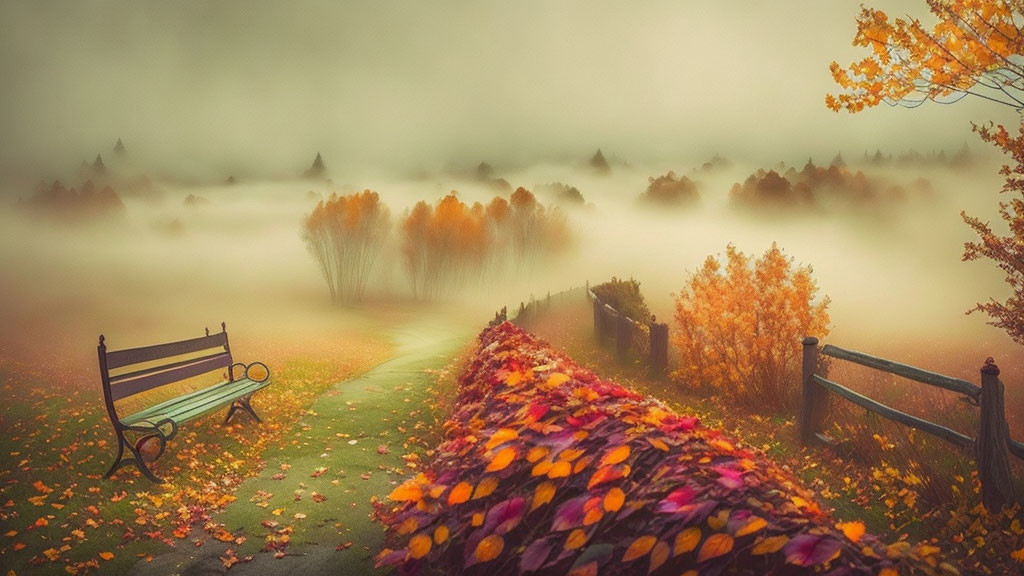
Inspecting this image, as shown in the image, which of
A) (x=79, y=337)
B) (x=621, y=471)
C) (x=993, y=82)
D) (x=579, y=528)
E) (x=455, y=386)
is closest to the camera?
(x=579, y=528)

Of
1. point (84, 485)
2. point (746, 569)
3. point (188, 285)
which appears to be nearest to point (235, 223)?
point (188, 285)

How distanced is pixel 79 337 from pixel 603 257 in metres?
50.6

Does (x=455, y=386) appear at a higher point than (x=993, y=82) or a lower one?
lower

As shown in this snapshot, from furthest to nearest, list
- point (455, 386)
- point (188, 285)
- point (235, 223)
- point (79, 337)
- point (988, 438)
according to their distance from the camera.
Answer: point (235, 223)
point (188, 285)
point (79, 337)
point (455, 386)
point (988, 438)

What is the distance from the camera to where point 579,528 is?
1967mm

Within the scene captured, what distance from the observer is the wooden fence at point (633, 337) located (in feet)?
31.3

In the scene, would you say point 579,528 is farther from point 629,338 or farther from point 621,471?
point 629,338

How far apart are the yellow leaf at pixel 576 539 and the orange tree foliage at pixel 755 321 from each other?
629 centimetres

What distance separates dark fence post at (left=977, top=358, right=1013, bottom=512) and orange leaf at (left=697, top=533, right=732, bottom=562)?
3.40 metres

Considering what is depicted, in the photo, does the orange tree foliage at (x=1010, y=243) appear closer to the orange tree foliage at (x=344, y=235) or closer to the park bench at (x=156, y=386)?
the park bench at (x=156, y=386)

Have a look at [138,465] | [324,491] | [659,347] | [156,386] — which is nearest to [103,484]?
[138,465]

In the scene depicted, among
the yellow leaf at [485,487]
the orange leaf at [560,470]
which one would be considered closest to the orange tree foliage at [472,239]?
the yellow leaf at [485,487]

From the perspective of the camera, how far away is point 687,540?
1707mm

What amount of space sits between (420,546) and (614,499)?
101 centimetres
